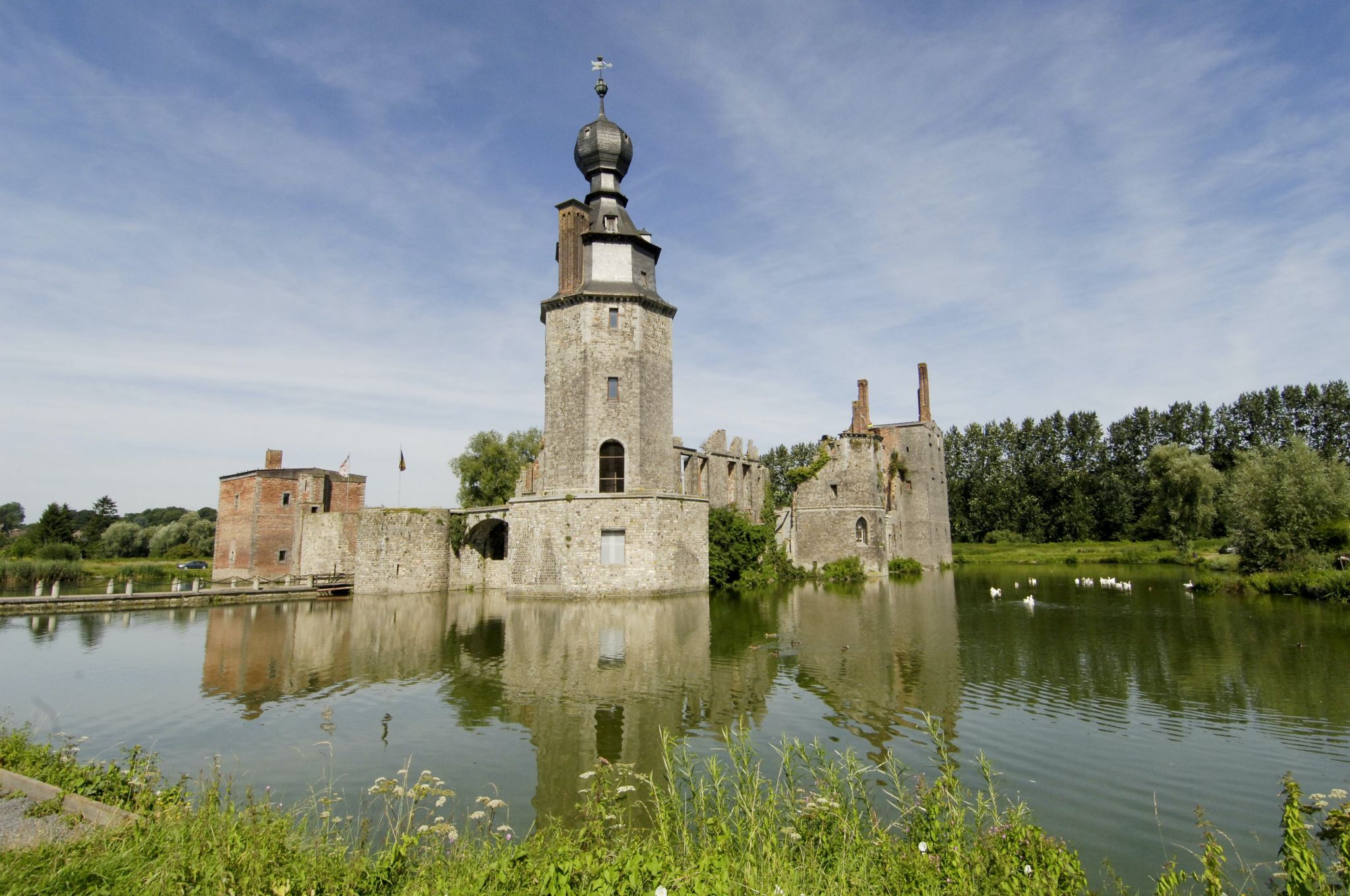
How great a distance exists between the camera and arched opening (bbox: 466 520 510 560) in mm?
29922

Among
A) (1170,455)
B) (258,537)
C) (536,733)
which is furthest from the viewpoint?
(1170,455)

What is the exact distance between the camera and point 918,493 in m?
43.4

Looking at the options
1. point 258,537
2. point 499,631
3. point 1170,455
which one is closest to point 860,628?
point 499,631

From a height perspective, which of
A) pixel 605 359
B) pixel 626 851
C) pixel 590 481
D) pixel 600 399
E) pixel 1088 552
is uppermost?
pixel 605 359

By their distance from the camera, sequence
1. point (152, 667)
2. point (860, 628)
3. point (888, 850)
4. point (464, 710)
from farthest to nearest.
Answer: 1. point (860, 628)
2. point (152, 667)
3. point (464, 710)
4. point (888, 850)

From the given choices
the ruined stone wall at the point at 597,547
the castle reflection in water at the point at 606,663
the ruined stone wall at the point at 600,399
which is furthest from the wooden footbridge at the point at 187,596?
the ruined stone wall at the point at 600,399

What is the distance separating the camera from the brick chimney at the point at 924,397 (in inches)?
1799

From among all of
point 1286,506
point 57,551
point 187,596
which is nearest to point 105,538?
point 57,551

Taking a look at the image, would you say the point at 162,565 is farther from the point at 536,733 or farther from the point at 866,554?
the point at 536,733

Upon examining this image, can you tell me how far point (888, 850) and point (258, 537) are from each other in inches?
1388

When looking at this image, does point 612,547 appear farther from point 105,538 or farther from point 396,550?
point 105,538

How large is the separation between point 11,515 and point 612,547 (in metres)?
137

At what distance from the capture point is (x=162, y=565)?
45.1m

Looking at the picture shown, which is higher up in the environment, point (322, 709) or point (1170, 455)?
point (1170, 455)
